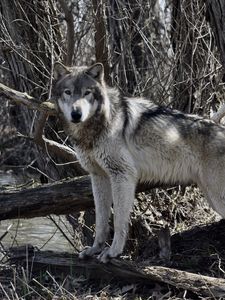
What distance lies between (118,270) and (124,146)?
4.27 ft

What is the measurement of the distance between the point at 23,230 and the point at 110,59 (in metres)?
4.96

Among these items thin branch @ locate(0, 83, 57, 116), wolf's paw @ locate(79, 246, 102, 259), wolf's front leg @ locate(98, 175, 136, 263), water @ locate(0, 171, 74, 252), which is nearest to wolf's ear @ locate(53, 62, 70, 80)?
thin branch @ locate(0, 83, 57, 116)

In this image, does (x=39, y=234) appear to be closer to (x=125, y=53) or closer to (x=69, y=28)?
(x=125, y=53)

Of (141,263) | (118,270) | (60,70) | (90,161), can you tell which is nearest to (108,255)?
(118,270)

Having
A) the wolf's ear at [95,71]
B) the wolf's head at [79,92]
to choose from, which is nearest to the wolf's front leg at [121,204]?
the wolf's head at [79,92]

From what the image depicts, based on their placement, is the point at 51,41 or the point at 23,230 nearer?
the point at 51,41

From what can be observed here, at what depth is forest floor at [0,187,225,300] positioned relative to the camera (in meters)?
6.16

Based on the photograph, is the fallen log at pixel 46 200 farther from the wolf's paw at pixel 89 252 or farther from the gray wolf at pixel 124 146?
the wolf's paw at pixel 89 252

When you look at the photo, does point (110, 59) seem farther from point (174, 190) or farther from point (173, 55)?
point (174, 190)

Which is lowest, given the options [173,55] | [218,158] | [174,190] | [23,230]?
[23,230]

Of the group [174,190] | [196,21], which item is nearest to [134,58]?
[196,21]

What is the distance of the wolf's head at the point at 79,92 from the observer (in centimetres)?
638

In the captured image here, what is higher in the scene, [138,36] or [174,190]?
[138,36]

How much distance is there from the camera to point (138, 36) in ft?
32.6
